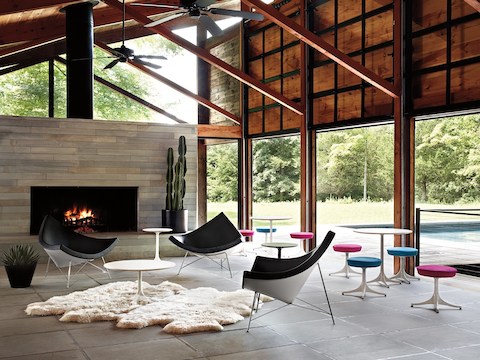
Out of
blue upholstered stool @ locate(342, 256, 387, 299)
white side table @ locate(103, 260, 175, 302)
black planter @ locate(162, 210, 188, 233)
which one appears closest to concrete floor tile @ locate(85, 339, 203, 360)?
white side table @ locate(103, 260, 175, 302)

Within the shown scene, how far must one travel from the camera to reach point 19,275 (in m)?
6.69

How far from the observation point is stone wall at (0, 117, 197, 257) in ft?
30.2

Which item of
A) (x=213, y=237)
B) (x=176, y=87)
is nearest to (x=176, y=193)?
(x=213, y=237)

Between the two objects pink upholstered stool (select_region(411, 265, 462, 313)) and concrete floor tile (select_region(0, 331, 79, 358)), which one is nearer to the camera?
concrete floor tile (select_region(0, 331, 79, 358))

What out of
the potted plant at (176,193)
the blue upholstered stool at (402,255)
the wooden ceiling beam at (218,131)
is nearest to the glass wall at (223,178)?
the wooden ceiling beam at (218,131)

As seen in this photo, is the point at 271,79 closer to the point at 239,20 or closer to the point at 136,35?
the point at 239,20

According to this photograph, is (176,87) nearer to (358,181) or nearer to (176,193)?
(176,193)

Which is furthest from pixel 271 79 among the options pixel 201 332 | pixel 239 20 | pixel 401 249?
pixel 201 332

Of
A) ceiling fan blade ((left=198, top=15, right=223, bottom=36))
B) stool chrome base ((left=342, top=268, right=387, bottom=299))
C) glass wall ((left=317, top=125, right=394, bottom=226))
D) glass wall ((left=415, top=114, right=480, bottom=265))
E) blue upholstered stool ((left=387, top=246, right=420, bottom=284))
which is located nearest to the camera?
stool chrome base ((left=342, top=268, right=387, bottom=299))

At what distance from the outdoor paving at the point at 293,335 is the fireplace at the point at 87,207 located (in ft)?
10.5

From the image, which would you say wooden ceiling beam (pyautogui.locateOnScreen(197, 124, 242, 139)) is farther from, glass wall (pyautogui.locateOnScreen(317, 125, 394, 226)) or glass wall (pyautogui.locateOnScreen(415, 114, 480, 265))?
glass wall (pyautogui.locateOnScreen(415, 114, 480, 265))

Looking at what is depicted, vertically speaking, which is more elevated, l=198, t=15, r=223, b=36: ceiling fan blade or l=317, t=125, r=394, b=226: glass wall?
l=198, t=15, r=223, b=36: ceiling fan blade

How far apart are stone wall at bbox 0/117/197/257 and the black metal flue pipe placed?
28 centimetres

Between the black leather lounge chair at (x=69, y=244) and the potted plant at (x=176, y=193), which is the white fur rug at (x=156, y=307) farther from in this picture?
the potted plant at (x=176, y=193)
